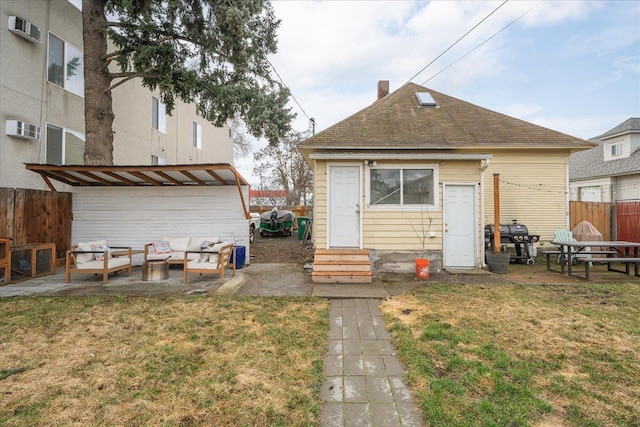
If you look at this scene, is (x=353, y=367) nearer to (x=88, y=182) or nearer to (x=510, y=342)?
(x=510, y=342)

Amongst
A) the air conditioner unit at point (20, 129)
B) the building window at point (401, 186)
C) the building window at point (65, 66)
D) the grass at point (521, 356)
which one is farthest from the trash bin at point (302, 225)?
the air conditioner unit at point (20, 129)

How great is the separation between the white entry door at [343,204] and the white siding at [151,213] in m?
2.69

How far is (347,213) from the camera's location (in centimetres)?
743

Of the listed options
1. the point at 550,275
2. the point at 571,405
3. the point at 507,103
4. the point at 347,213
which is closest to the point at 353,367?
the point at 571,405

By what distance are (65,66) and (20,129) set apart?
273cm

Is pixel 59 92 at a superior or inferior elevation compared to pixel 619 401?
superior

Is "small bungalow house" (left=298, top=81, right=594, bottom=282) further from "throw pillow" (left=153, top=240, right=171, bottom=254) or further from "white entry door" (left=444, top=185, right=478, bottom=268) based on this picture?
"throw pillow" (left=153, top=240, right=171, bottom=254)

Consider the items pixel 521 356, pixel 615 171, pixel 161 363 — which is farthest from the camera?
pixel 615 171

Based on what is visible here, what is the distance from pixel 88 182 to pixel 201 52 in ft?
16.9

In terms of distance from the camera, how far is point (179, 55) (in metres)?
8.70

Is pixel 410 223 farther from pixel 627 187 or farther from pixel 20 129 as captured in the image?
pixel 627 187

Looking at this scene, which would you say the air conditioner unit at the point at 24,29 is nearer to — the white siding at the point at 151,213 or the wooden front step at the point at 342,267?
the white siding at the point at 151,213

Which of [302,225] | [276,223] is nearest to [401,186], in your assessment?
[302,225]

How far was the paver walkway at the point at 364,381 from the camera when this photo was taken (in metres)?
2.18
